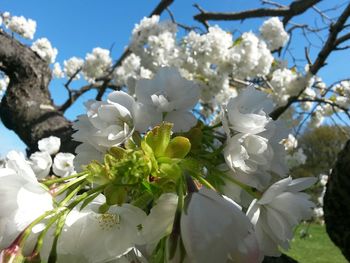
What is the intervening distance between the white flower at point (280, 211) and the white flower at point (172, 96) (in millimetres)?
146

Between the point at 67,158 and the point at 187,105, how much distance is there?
32.7 inches

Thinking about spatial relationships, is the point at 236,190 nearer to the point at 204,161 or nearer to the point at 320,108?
the point at 204,161

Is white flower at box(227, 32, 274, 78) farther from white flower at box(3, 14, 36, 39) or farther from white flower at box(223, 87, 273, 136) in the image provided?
white flower at box(3, 14, 36, 39)

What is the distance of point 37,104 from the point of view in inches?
99.1

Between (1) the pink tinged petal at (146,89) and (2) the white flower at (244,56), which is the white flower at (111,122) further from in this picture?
(2) the white flower at (244,56)

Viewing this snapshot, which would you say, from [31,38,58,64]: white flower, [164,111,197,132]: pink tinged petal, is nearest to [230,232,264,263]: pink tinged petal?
[164,111,197,132]: pink tinged petal

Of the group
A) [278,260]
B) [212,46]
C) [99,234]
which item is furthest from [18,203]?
[212,46]

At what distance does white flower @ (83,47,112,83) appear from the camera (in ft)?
16.8

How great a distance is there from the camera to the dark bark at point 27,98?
7.75 ft

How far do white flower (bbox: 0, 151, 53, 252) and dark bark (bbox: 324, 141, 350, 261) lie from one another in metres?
1.22

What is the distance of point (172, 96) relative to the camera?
0.55 m

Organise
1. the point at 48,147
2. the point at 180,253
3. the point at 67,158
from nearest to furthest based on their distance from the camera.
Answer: the point at 180,253
the point at 67,158
the point at 48,147

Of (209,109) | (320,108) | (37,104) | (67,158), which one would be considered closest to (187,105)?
(67,158)

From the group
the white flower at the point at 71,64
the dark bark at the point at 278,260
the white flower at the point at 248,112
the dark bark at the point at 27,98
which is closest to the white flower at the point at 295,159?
the dark bark at the point at 27,98
